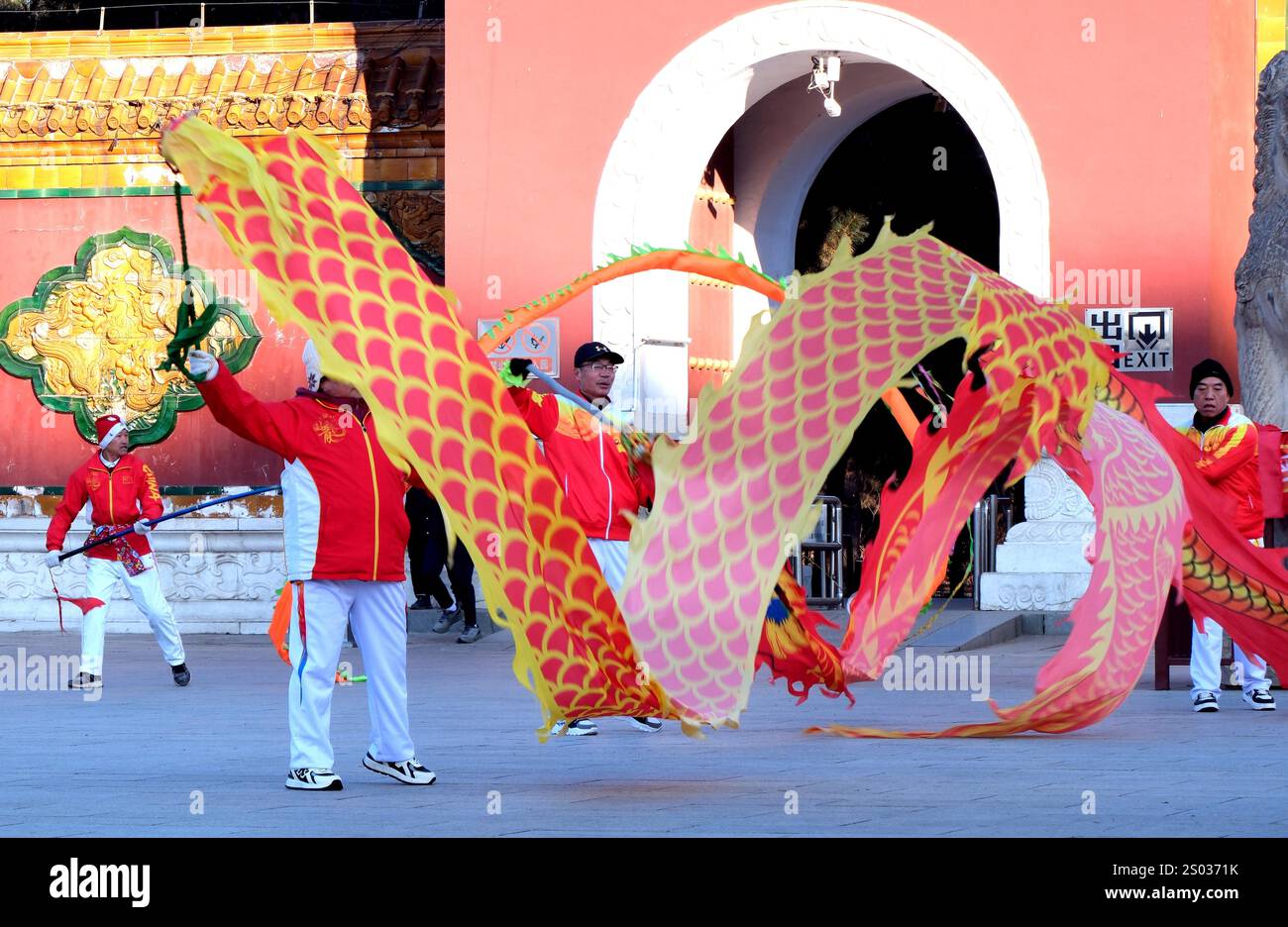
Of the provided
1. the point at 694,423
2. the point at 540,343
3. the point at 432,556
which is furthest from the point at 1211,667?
the point at 540,343

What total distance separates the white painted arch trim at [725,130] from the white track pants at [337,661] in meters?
8.00

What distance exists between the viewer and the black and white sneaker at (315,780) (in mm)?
7059

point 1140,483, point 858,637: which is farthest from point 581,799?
point 1140,483

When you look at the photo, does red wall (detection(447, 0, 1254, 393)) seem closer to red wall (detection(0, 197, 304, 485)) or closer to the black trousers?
the black trousers

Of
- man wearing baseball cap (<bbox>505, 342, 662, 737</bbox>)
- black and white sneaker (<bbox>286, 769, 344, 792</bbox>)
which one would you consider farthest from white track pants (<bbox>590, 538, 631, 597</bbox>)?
black and white sneaker (<bbox>286, 769, 344, 792</bbox>)

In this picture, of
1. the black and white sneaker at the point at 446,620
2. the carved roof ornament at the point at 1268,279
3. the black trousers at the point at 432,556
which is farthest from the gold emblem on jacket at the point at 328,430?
the black and white sneaker at the point at 446,620

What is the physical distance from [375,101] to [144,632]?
481 cm

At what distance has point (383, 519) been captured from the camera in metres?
7.24

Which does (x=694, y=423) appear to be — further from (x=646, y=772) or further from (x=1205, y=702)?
(x=1205, y=702)

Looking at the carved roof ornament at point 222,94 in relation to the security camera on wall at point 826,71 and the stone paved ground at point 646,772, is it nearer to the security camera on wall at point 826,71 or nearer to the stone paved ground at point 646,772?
the security camera on wall at point 826,71

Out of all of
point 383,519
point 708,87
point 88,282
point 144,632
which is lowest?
point 144,632

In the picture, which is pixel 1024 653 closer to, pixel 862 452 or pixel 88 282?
pixel 862 452

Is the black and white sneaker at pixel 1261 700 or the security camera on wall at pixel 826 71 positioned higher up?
the security camera on wall at pixel 826 71

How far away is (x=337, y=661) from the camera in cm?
726
